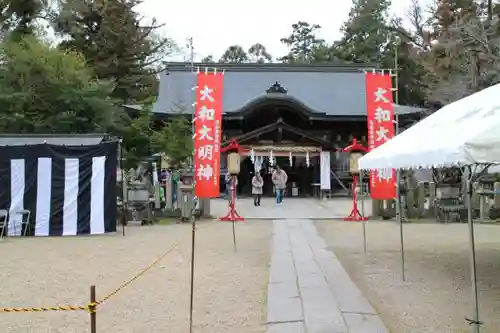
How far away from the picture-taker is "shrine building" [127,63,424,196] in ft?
76.2

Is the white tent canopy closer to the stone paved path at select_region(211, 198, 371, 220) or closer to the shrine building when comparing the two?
the stone paved path at select_region(211, 198, 371, 220)

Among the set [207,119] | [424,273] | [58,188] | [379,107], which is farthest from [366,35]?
[424,273]

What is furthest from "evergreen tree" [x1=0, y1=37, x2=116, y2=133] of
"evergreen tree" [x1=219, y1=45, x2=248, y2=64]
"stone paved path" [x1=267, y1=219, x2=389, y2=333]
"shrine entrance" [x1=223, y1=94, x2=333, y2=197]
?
"evergreen tree" [x1=219, y1=45, x2=248, y2=64]

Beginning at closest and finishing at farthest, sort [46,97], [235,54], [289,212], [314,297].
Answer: [314,297] → [289,212] → [46,97] → [235,54]

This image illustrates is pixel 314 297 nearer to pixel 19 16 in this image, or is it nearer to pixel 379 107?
pixel 379 107

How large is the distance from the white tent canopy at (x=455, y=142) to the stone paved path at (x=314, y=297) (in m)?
1.56

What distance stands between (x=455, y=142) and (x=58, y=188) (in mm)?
9317

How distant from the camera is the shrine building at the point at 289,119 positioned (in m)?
23.2

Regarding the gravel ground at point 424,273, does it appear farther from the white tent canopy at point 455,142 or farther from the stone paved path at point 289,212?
the stone paved path at point 289,212

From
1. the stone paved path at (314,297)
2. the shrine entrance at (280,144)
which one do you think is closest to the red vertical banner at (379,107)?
the stone paved path at (314,297)

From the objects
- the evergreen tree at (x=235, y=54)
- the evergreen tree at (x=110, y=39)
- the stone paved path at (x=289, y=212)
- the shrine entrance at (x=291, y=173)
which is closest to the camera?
the stone paved path at (x=289, y=212)

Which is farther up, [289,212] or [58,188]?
[58,188]

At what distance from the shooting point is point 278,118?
79.8 feet

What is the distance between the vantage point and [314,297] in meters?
5.54
